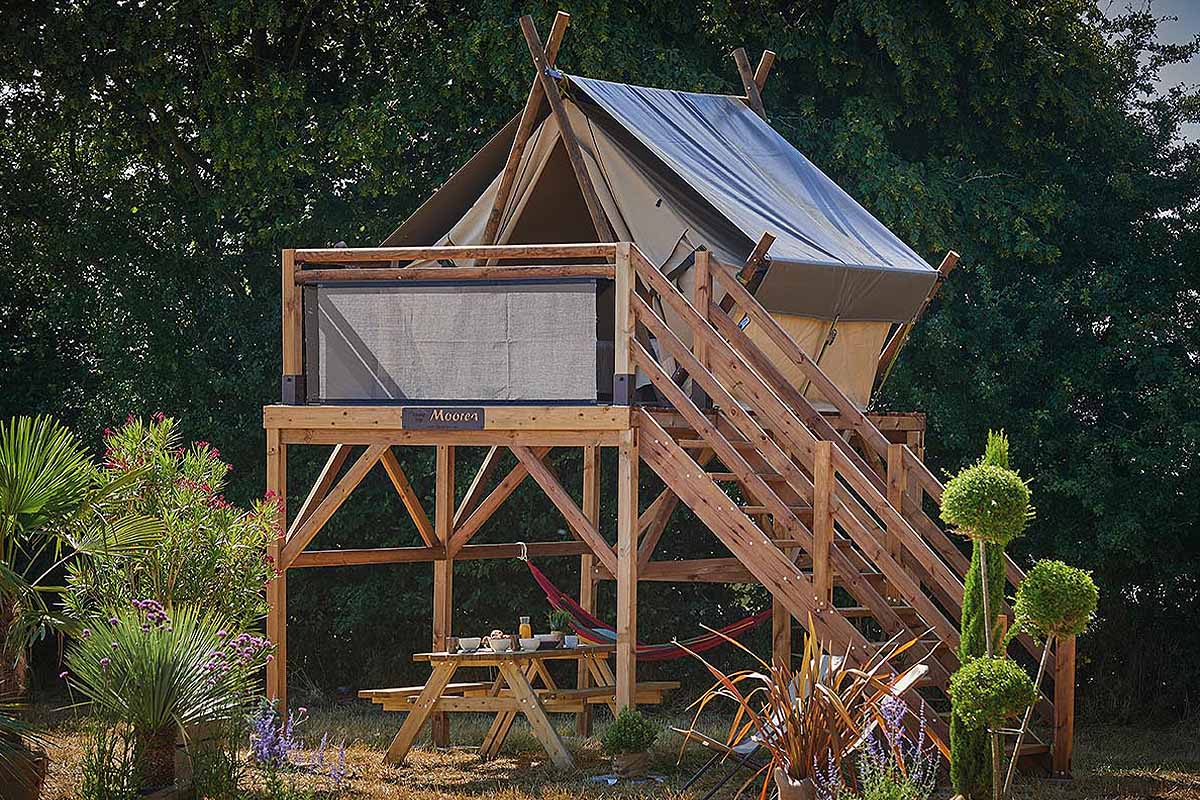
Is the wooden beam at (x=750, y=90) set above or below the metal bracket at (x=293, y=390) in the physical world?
above

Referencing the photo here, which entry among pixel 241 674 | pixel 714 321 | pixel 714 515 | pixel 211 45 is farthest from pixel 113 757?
pixel 211 45

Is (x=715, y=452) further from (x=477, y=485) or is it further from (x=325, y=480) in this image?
(x=477, y=485)

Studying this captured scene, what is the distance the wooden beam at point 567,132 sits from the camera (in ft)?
33.8

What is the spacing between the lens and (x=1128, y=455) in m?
13.3

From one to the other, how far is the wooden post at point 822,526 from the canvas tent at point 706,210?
5.70 feet

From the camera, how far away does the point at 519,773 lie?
9094mm

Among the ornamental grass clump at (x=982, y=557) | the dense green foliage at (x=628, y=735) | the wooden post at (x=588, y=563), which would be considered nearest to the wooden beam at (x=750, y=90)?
the wooden post at (x=588, y=563)

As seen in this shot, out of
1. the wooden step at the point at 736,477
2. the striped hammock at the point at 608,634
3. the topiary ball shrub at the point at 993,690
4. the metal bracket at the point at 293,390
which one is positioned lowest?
the topiary ball shrub at the point at 993,690

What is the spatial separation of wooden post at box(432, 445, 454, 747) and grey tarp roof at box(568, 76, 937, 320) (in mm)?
2835

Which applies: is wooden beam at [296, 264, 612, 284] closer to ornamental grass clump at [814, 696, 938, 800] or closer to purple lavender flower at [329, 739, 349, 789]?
purple lavender flower at [329, 739, 349, 789]

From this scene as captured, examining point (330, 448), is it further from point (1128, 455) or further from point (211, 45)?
point (1128, 455)

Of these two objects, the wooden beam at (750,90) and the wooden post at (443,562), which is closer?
the wooden post at (443,562)

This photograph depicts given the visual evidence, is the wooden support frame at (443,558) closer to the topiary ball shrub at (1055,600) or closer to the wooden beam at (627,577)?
the wooden beam at (627,577)

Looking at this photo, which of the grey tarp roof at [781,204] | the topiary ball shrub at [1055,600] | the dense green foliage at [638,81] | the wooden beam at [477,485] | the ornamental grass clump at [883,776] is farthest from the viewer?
the dense green foliage at [638,81]
